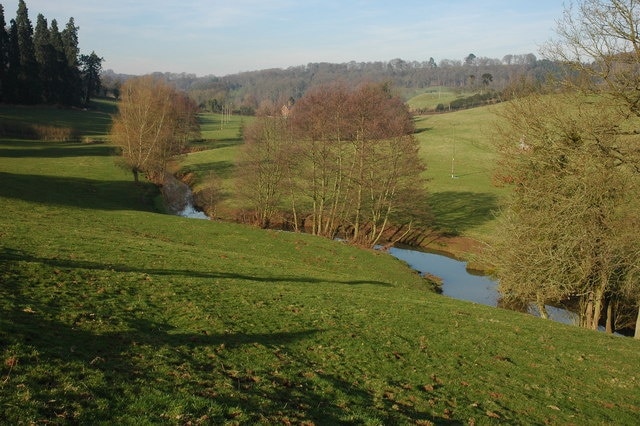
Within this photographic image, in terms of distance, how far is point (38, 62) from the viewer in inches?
4368

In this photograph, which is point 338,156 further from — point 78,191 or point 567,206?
point 78,191

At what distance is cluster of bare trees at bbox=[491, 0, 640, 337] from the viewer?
19.0 meters

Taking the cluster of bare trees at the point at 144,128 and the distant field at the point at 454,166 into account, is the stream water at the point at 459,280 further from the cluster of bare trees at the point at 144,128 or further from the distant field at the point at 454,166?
the cluster of bare trees at the point at 144,128

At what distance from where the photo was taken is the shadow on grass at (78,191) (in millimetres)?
36594

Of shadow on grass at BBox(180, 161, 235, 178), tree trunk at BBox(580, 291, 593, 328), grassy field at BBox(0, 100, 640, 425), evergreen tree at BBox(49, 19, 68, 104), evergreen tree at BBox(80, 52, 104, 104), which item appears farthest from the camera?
evergreen tree at BBox(80, 52, 104, 104)

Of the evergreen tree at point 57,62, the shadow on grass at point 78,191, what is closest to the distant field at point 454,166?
the shadow on grass at point 78,191

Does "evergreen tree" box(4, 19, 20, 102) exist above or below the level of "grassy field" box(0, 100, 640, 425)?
above

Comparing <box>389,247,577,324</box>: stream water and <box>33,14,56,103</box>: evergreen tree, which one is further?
<box>33,14,56,103</box>: evergreen tree

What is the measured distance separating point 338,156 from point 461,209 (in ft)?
70.0

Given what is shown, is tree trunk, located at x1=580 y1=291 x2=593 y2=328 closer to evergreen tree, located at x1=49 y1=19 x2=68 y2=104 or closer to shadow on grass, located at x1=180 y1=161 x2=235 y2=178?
shadow on grass, located at x1=180 y1=161 x2=235 y2=178

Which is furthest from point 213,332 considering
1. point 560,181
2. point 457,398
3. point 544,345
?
point 560,181

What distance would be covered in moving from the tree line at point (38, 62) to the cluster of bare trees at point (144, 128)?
183 ft

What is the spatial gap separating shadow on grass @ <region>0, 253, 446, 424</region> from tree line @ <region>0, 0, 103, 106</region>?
378 feet

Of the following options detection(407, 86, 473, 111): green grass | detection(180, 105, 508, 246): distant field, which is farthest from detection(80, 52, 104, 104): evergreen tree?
detection(407, 86, 473, 111): green grass
